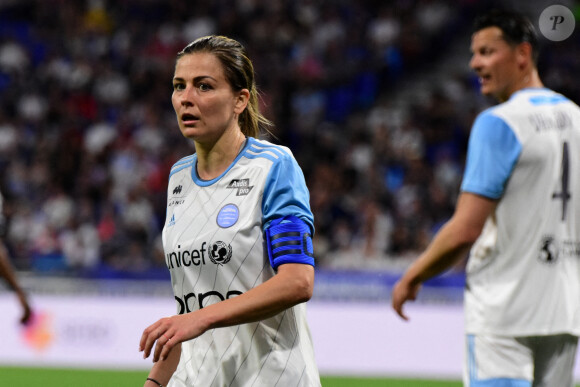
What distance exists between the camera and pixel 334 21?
54.9 feet

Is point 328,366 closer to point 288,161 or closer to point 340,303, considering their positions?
point 340,303

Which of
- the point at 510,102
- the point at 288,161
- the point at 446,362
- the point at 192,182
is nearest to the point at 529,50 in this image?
the point at 510,102

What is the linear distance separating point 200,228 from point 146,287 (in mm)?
9138

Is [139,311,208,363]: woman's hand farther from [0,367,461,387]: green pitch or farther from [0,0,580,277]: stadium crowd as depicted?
[0,0,580,277]: stadium crowd

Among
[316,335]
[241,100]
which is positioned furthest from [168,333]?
[316,335]

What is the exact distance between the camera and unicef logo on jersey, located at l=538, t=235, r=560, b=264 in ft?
11.0

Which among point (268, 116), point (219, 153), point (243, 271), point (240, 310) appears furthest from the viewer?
point (268, 116)

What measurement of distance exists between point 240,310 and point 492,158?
1.11 meters

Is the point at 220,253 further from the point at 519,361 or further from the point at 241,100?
the point at 519,361

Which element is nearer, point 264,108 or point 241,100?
point 241,100

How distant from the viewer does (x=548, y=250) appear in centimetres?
335

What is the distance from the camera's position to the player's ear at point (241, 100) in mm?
3227

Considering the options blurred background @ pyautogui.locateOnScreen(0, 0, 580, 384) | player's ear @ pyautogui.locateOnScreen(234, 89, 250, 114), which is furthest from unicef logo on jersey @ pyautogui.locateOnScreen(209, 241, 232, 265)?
blurred background @ pyautogui.locateOnScreen(0, 0, 580, 384)

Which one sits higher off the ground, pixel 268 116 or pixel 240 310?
pixel 240 310
